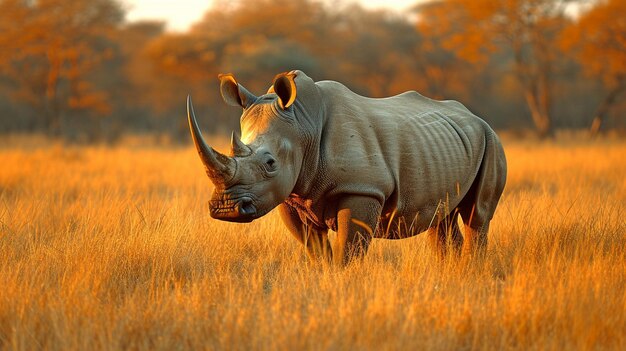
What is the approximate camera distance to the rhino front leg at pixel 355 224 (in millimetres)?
4113

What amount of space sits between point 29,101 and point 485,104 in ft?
55.6

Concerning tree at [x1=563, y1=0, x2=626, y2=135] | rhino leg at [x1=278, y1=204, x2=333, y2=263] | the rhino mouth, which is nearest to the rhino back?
rhino leg at [x1=278, y1=204, x2=333, y2=263]

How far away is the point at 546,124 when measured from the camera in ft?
72.5

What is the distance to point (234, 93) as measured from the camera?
4.36 metres

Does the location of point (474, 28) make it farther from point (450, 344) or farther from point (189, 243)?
point (450, 344)

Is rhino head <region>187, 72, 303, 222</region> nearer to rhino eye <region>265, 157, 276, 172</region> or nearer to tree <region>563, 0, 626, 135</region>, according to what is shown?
rhino eye <region>265, 157, 276, 172</region>

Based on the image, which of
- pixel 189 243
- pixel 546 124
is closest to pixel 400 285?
pixel 189 243

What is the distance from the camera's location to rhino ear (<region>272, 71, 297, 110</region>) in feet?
13.2

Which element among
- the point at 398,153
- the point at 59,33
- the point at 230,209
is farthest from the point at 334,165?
the point at 59,33

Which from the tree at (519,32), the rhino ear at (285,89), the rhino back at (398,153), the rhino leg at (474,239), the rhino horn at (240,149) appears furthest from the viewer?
the tree at (519,32)

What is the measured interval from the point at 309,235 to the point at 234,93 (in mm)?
851

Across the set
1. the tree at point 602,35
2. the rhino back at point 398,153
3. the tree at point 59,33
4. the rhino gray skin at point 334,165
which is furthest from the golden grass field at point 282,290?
the tree at point 59,33

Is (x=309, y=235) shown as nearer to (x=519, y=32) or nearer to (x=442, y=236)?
(x=442, y=236)

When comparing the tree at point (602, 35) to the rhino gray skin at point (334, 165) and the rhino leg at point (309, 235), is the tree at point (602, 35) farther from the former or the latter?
the rhino leg at point (309, 235)
